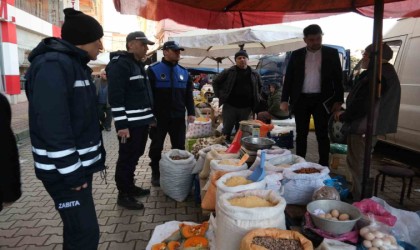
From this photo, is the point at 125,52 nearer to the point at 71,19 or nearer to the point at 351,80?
the point at 71,19

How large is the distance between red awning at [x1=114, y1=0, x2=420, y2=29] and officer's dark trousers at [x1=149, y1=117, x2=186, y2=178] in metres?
1.55

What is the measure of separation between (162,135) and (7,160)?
2.82m

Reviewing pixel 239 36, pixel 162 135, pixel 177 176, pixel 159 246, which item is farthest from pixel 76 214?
Result: pixel 239 36

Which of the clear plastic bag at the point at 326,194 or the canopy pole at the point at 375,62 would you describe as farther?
the canopy pole at the point at 375,62

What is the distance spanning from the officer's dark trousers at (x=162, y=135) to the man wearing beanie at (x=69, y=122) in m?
2.30

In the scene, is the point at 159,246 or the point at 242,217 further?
the point at 159,246

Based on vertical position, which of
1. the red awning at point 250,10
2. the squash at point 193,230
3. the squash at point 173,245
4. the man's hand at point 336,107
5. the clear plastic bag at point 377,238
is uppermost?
the red awning at point 250,10

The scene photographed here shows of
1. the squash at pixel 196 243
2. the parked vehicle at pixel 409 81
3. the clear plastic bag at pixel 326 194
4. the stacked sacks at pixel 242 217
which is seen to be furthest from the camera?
the parked vehicle at pixel 409 81

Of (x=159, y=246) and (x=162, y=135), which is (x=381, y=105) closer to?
(x=159, y=246)

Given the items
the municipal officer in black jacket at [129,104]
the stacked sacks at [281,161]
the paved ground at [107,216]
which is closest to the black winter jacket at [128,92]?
the municipal officer in black jacket at [129,104]

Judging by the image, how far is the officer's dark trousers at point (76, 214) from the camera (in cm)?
201

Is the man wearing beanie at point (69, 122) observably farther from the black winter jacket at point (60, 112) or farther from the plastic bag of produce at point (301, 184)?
the plastic bag of produce at point (301, 184)

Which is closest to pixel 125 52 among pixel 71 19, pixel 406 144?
pixel 71 19

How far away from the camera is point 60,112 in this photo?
6.15ft
